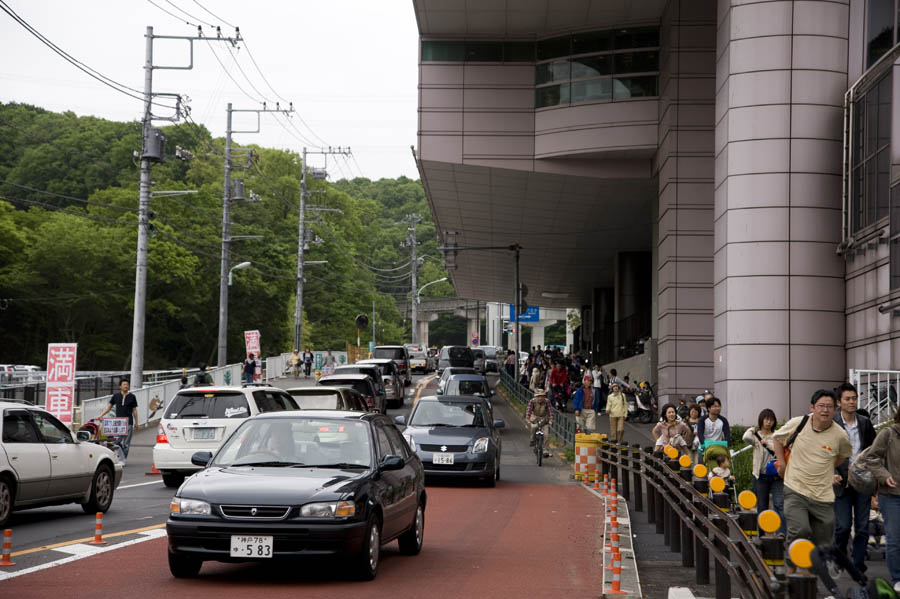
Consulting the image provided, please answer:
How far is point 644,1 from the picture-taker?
3681cm

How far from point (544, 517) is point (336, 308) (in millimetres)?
84232

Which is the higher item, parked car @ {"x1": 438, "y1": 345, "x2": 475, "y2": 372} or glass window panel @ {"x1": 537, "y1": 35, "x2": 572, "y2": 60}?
glass window panel @ {"x1": 537, "y1": 35, "x2": 572, "y2": 60}

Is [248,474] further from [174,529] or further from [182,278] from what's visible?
[182,278]

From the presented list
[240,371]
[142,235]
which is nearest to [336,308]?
[240,371]

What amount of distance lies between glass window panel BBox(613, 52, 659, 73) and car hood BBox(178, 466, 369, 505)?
101 ft

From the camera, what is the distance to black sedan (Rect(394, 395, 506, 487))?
21078 mm

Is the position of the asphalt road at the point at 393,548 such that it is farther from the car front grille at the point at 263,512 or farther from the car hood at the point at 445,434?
the car hood at the point at 445,434

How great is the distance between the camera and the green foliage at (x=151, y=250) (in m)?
65.3

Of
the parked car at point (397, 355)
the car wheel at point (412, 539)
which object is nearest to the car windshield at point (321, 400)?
the car wheel at point (412, 539)

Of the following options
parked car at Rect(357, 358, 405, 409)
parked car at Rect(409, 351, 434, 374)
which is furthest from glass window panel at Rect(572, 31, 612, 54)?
parked car at Rect(409, 351, 434, 374)

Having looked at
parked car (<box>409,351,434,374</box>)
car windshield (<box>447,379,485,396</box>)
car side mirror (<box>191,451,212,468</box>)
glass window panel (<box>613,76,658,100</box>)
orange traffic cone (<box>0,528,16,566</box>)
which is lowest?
orange traffic cone (<box>0,528,16,566</box>)

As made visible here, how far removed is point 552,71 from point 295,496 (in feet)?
108

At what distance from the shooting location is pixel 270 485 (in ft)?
32.3

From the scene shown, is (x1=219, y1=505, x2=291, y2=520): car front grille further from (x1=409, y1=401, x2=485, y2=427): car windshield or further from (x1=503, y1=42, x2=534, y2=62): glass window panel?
(x1=503, y1=42, x2=534, y2=62): glass window panel
